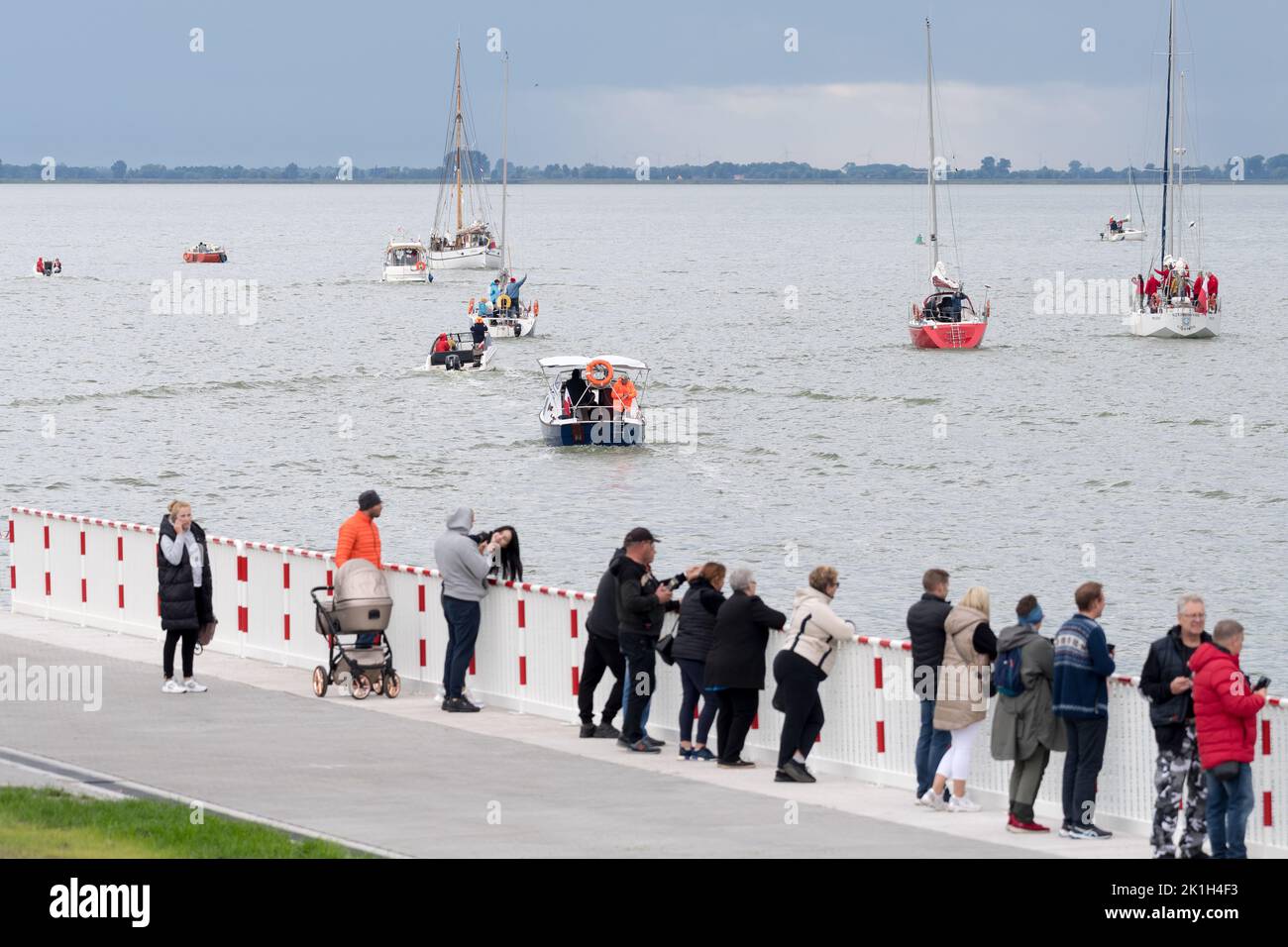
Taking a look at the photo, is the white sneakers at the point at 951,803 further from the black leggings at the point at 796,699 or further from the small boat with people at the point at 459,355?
the small boat with people at the point at 459,355

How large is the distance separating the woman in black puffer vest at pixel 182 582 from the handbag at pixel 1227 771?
30.5ft

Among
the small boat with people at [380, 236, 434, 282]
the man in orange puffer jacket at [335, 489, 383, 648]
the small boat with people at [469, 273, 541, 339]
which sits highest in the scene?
the small boat with people at [380, 236, 434, 282]

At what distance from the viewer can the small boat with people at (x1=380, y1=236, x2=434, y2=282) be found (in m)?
158

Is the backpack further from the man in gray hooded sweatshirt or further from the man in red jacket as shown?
the man in gray hooded sweatshirt

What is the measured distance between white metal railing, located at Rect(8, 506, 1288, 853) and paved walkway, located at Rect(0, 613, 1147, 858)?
0.31m

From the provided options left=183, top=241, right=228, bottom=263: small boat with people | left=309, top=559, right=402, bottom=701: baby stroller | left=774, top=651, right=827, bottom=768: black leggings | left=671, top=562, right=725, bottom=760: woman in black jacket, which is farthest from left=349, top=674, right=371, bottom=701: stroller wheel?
left=183, top=241, right=228, bottom=263: small boat with people

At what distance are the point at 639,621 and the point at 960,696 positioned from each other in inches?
110

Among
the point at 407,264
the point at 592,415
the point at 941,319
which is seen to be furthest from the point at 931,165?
the point at 407,264

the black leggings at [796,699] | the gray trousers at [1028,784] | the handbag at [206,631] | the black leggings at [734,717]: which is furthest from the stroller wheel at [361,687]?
the gray trousers at [1028,784]

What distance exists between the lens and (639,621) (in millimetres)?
16141

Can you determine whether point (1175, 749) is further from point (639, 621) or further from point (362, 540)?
point (362, 540)

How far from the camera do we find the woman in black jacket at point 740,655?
1544 centimetres

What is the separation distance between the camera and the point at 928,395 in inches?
3041

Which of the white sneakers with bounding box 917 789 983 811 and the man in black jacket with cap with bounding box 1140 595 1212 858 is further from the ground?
the man in black jacket with cap with bounding box 1140 595 1212 858
